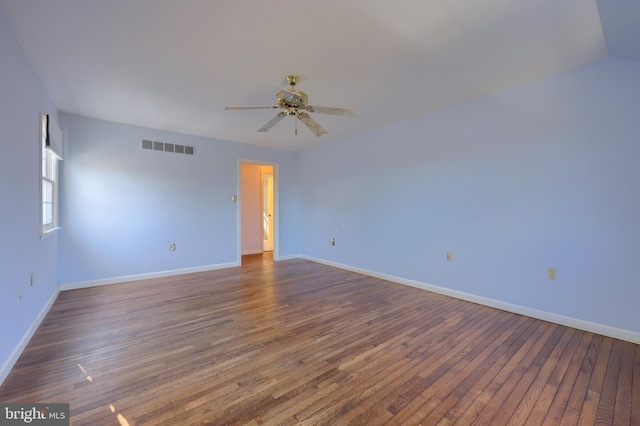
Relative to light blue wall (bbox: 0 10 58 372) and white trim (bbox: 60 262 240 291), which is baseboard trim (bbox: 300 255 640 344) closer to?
white trim (bbox: 60 262 240 291)

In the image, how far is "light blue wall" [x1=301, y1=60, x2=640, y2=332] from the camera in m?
2.27

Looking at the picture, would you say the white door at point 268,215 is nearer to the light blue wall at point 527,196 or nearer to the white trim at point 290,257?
the white trim at point 290,257

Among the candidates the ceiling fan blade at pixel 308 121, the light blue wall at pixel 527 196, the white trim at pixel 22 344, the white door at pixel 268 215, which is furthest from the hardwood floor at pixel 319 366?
the white door at pixel 268 215

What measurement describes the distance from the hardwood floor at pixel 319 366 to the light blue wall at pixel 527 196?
0.44 meters

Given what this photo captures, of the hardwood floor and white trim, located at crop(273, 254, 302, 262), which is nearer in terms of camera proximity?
the hardwood floor

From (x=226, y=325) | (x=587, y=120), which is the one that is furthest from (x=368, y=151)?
(x=226, y=325)

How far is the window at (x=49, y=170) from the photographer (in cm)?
270

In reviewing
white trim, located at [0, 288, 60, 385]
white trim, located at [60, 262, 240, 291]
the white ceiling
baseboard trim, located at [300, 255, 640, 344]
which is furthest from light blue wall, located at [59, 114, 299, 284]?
baseboard trim, located at [300, 255, 640, 344]

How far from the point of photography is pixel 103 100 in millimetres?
3119

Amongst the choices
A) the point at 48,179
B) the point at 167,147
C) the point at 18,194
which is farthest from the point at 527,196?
the point at 48,179

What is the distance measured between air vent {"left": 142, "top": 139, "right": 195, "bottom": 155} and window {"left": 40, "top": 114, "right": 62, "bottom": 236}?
40.5 inches

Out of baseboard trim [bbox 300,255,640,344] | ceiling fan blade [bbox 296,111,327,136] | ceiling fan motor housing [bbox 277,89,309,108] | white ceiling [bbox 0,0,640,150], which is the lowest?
baseboard trim [bbox 300,255,640,344]

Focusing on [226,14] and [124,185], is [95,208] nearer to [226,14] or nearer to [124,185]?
[124,185]

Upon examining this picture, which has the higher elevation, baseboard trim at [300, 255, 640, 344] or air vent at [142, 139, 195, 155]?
air vent at [142, 139, 195, 155]
